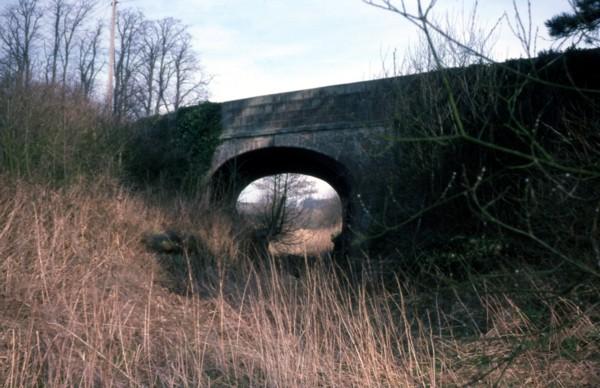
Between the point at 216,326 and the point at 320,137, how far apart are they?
911cm

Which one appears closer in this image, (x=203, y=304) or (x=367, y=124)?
(x=203, y=304)

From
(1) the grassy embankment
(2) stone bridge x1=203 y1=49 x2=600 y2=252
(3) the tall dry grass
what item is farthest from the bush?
(3) the tall dry grass

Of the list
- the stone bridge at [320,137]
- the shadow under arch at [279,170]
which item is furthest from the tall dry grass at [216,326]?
the shadow under arch at [279,170]

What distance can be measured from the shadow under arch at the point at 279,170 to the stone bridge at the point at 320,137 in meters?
0.03

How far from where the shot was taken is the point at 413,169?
11883 mm

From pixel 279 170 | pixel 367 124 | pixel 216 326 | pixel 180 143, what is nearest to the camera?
pixel 216 326

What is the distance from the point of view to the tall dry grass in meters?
4.74

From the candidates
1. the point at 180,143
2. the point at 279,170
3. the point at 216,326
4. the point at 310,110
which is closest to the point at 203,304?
the point at 216,326

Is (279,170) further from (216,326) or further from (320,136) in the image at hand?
(216,326)

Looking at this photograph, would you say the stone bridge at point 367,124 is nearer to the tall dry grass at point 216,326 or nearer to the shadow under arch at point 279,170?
the shadow under arch at point 279,170

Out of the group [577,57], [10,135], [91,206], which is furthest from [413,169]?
[10,135]

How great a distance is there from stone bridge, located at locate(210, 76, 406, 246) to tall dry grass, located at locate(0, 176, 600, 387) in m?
4.13

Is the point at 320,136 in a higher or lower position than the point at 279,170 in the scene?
higher

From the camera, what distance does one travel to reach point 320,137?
15836 millimetres
